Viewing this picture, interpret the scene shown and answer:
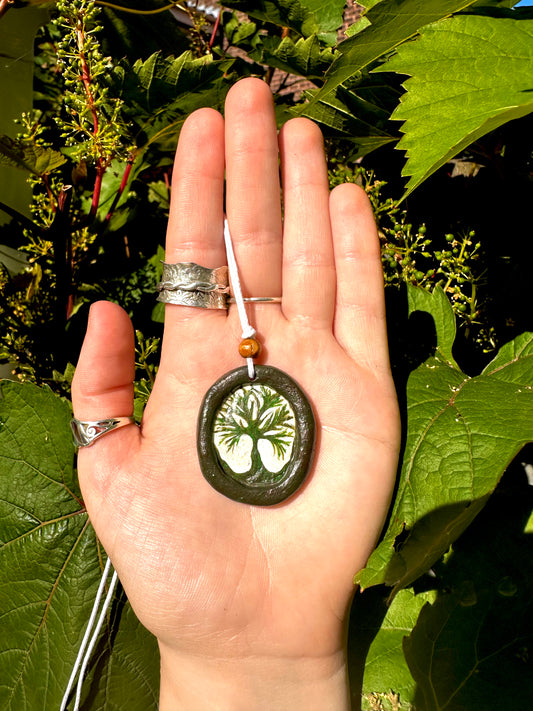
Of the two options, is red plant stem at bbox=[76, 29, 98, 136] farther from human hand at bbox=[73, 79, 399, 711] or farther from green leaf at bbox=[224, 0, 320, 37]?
green leaf at bbox=[224, 0, 320, 37]

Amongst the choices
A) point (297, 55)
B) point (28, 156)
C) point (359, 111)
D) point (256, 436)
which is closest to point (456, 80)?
point (359, 111)

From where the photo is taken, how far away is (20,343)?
1.45 metres

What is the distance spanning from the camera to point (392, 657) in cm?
128

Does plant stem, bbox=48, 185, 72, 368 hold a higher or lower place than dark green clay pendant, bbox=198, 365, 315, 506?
higher

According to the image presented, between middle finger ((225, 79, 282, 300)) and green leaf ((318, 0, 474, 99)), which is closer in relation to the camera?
green leaf ((318, 0, 474, 99))

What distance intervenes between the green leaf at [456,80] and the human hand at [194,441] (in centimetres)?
29

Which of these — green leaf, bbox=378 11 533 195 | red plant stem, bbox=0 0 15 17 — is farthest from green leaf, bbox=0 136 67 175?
green leaf, bbox=378 11 533 195

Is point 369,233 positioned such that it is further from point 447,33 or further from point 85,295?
point 85,295

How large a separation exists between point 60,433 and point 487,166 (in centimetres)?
128

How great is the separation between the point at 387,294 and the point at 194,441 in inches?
22.7

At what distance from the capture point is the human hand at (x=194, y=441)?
1159 millimetres

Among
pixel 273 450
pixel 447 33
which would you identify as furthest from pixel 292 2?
pixel 273 450

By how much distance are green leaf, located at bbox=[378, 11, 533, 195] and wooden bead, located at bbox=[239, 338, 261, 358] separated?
1.59ft

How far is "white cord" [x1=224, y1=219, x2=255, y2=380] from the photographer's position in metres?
1.22
